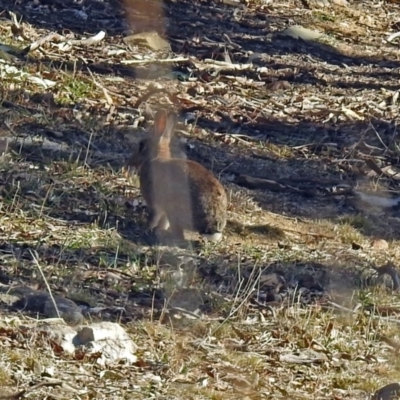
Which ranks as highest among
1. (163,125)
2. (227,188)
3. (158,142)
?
(163,125)

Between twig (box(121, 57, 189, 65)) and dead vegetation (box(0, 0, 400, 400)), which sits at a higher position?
twig (box(121, 57, 189, 65))

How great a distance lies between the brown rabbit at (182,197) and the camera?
313 inches

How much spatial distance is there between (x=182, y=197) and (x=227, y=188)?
1.53m

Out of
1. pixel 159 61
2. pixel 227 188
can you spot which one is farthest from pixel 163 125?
pixel 159 61

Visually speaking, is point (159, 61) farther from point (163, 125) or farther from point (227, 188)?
point (163, 125)

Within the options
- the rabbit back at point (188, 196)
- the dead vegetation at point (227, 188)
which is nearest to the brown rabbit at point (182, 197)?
the rabbit back at point (188, 196)

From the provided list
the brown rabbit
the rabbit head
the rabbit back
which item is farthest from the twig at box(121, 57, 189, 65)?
the rabbit back

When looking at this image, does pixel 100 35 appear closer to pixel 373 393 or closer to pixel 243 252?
pixel 243 252

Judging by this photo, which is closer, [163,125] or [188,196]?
[188,196]

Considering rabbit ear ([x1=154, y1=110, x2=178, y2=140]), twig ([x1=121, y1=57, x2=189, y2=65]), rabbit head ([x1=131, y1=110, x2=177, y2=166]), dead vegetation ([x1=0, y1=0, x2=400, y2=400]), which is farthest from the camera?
twig ([x1=121, y1=57, x2=189, y2=65])

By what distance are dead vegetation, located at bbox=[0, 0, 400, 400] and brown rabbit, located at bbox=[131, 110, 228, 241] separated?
169 mm

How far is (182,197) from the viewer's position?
26.3ft

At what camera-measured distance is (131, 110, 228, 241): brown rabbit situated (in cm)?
794

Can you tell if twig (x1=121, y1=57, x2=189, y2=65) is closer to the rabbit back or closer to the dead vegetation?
the dead vegetation
